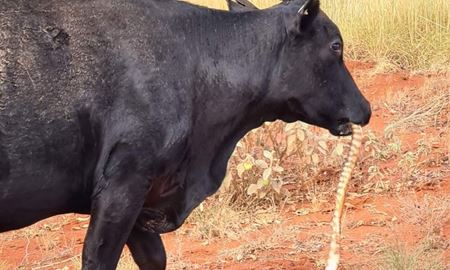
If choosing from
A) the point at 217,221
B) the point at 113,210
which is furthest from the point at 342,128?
the point at 217,221

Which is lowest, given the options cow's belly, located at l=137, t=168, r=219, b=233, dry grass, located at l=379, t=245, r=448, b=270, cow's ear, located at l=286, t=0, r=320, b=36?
dry grass, located at l=379, t=245, r=448, b=270

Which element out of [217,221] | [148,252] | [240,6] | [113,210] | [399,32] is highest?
[240,6]

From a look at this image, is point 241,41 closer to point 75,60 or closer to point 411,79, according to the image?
point 75,60

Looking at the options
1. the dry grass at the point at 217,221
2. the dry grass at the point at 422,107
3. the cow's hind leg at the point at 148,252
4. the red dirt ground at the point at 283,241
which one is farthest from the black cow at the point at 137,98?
the dry grass at the point at 422,107

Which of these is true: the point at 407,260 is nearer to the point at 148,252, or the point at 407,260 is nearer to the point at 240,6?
the point at 148,252

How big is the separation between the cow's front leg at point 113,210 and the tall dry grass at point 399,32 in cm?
819

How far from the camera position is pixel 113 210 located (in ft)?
14.7

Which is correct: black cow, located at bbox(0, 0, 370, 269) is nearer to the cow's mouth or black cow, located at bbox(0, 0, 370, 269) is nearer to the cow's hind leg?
the cow's mouth

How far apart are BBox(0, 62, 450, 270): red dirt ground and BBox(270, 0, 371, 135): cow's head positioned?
177 centimetres

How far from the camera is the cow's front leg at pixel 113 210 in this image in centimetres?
444

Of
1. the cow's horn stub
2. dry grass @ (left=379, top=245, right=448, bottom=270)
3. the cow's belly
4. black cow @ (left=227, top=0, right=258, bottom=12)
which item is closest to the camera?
the cow's belly

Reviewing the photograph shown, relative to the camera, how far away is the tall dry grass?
1234cm

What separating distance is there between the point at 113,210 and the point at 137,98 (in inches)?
20.4

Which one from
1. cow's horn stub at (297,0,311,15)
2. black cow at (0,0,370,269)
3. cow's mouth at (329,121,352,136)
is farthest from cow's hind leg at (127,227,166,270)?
cow's horn stub at (297,0,311,15)
